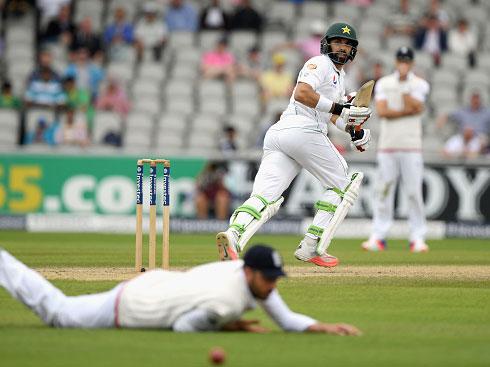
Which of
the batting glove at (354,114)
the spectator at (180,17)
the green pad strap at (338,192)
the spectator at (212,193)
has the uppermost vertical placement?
the spectator at (180,17)

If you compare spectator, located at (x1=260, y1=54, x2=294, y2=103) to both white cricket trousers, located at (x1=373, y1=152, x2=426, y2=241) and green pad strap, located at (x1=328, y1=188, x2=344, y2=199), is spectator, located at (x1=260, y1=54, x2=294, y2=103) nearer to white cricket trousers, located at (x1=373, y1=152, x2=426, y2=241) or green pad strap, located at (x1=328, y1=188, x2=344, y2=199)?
white cricket trousers, located at (x1=373, y1=152, x2=426, y2=241)

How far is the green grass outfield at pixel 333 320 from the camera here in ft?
17.5

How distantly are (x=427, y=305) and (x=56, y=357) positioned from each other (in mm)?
2895

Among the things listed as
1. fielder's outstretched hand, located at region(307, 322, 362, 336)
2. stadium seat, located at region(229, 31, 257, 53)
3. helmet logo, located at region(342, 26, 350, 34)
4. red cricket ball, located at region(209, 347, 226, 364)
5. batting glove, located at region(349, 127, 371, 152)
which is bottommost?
fielder's outstretched hand, located at region(307, 322, 362, 336)

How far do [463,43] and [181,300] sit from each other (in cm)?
1373

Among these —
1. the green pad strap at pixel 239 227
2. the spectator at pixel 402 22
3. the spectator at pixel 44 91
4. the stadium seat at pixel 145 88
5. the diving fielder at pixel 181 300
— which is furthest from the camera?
the spectator at pixel 402 22

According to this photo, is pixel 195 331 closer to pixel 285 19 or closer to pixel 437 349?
pixel 437 349

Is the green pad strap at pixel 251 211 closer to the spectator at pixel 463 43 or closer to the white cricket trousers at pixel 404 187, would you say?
the white cricket trousers at pixel 404 187

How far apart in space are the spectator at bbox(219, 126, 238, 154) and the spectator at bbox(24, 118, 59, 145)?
7.46 ft

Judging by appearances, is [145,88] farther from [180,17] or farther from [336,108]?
[336,108]

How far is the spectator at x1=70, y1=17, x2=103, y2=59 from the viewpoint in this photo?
59.3 ft

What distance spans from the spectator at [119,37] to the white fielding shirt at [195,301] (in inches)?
499

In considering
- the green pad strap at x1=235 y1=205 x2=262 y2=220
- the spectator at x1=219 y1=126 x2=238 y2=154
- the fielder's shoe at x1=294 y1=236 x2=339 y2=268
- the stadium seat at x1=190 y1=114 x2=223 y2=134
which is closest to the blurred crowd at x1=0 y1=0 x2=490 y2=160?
the spectator at x1=219 y1=126 x2=238 y2=154

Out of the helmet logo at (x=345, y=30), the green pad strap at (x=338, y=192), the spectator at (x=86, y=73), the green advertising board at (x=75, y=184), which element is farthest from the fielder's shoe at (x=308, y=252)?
the spectator at (x=86, y=73)
